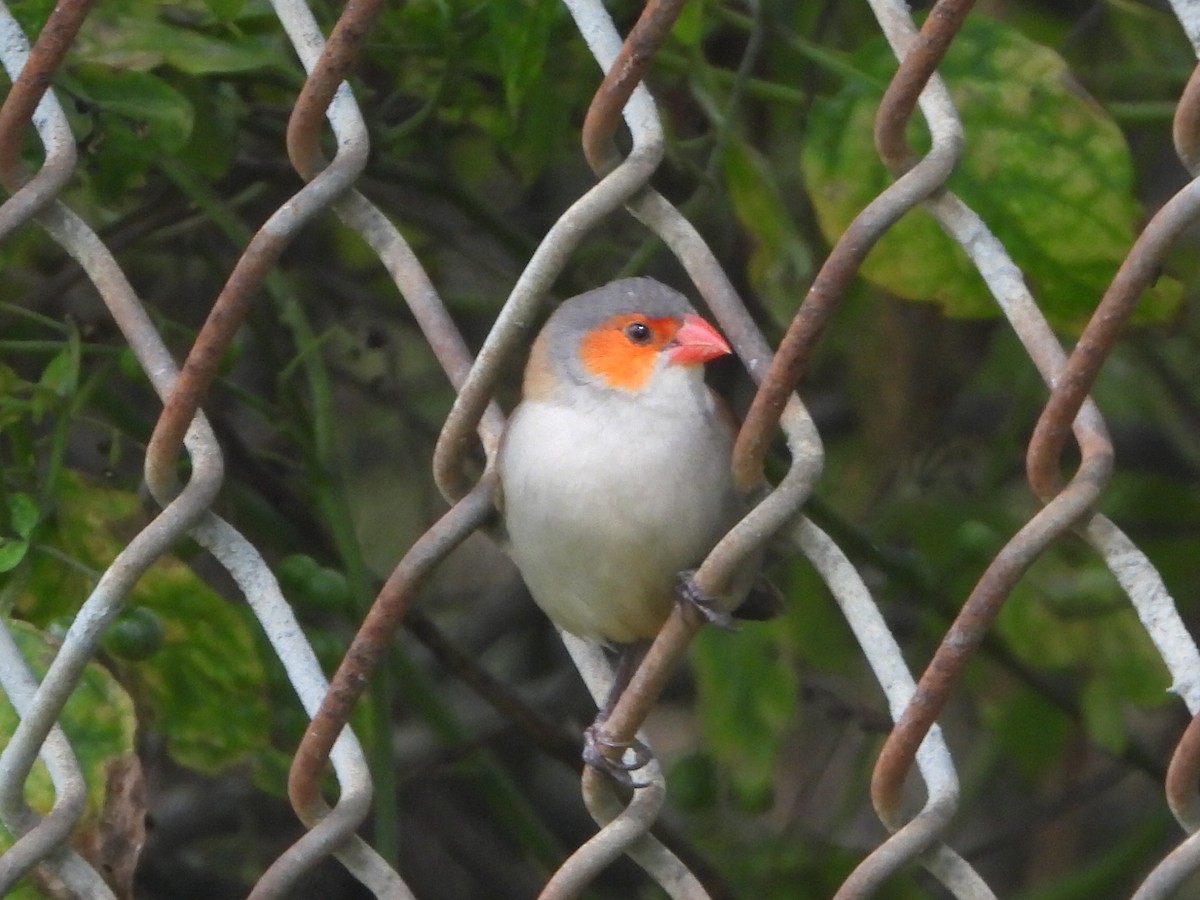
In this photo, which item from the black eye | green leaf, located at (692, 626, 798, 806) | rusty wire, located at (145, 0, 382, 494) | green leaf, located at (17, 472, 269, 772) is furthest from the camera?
green leaf, located at (692, 626, 798, 806)

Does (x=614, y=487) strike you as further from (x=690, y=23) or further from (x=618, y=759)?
(x=690, y=23)

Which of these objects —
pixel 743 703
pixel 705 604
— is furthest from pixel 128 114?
pixel 743 703

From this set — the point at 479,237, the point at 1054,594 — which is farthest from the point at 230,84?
the point at 1054,594

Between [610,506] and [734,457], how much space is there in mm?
503

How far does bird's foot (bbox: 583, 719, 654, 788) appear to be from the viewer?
160cm

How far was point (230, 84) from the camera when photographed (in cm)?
302

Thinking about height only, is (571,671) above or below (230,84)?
below

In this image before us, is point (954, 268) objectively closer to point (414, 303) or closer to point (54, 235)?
point (414, 303)

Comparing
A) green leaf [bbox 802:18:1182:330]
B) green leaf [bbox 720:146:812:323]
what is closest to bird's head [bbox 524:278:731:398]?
green leaf [bbox 802:18:1182:330]

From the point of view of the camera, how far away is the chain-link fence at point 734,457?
1.35 metres

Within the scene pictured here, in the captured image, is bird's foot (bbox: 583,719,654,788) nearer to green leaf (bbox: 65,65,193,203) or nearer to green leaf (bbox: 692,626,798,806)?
green leaf (bbox: 65,65,193,203)

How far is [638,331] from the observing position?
7.62 ft

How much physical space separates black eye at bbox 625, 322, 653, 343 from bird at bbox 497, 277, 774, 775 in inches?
1.9

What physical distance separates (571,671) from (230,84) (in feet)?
5.31
